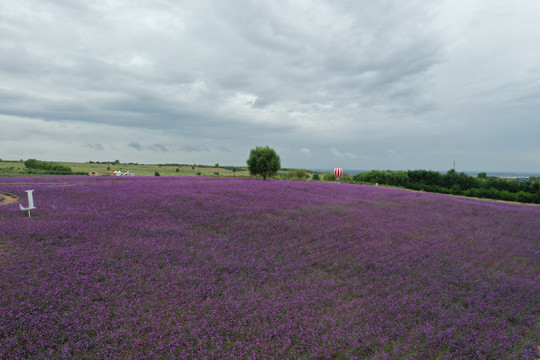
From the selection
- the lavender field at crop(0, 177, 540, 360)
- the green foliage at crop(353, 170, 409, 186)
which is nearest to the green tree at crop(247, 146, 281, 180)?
the lavender field at crop(0, 177, 540, 360)

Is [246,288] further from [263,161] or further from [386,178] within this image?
[386,178]

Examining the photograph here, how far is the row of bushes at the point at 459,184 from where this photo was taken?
111 feet

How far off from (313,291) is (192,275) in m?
2.91

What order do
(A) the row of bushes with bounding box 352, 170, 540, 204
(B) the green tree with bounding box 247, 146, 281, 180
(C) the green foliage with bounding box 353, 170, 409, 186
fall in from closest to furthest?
(B) the green tree with bounding box 247, 146, 281, 180
(A) the row of bushes with bounding box 352, 170, 540, 204
(C) the green foliage with bounding box 353, 170, 409, 186

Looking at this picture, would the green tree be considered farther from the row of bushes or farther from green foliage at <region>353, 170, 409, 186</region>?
green foliage at <region>353, 170, 409, 186</region>

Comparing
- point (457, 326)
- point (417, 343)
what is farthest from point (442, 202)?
point (417, 343)

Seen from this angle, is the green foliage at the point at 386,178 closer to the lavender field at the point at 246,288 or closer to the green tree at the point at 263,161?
the green tree at the point at 263,161

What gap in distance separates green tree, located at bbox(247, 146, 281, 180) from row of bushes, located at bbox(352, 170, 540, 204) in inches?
1082

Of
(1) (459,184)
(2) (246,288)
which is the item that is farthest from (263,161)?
(1) (459,184)

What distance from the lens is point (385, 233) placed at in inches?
400

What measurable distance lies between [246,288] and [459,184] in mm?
50895

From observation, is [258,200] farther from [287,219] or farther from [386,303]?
[386,303]

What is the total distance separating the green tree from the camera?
30781mm

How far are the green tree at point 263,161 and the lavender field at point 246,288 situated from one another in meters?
20.2
